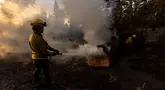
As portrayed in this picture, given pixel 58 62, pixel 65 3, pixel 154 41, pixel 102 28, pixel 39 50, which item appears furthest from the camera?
pixel 65 3

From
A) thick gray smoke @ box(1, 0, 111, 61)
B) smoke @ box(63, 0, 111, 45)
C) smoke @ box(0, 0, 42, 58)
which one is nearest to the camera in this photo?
smoke @ box(63, 0, 111, 45)

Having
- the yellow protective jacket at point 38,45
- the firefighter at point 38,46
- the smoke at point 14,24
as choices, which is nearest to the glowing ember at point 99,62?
the firefighter at point 38,46

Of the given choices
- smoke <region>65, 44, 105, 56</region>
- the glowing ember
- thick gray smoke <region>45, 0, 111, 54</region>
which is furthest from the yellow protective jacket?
thick gray smoke <region>45, 0, 111, 54</region>

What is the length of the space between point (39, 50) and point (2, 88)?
6.43ft

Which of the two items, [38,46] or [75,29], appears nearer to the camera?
Result: [38,46]

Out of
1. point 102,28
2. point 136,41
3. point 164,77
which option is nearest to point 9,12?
point 102,28

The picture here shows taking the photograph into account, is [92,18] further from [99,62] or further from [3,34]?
[3,34]

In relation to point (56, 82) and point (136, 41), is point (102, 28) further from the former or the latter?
point (56, 82)

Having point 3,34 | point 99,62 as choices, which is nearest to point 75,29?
point 3,34

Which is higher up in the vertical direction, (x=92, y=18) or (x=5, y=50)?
(x=92, y=18)

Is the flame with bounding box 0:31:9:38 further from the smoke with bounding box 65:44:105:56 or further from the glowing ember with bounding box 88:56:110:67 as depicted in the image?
the glowing ember with bounding box 88:56:110:67

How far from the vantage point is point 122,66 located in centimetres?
1018

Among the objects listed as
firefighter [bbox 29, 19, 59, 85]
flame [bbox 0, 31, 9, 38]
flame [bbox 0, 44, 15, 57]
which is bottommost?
flame [bbox 0, 44, 15, 57]

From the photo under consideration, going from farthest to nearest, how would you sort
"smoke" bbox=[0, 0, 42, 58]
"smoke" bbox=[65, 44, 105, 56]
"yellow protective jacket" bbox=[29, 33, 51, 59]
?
"smoke" bbox=[0, 0, 42, 58], "smoke" bbox=[65, 44, 105, 56], "yellow protective jacket" bbox=[29, 33, 51, 59]
